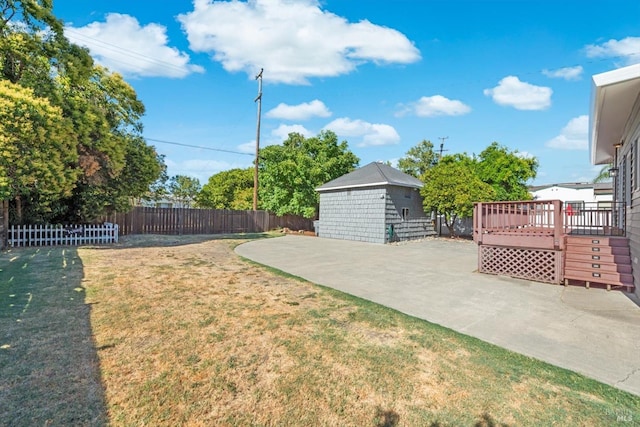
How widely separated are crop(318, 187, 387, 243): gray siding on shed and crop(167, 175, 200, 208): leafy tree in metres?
25.1

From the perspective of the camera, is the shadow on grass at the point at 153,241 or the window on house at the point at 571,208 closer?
the window on house at the point at 571,208

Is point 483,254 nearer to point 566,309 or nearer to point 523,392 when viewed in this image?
point 566,309

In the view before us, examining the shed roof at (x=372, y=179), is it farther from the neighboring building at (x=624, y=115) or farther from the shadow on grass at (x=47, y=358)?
the shadow on grass at (x=47, y=358)

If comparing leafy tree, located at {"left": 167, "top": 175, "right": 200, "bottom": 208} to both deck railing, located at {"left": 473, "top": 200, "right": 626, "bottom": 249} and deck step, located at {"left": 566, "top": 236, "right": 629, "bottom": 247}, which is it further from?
deck step, located at {"left": 566, "top": 236, "right": 629, "bottom": 247}

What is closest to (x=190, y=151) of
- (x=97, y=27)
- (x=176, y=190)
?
(x=97, y=27)

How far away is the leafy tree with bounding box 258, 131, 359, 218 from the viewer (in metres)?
21.1

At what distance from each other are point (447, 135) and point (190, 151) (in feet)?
79.7

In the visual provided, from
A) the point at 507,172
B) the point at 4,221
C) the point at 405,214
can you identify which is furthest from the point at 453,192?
the point at 4,221

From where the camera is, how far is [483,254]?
811 centimetres

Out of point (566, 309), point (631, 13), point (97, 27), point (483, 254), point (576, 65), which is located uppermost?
point (97, 27)

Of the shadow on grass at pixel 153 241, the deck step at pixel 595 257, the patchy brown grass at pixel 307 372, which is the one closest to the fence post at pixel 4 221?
the shadow on grass at pixel 153 241

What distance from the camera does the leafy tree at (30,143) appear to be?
27.6 ft

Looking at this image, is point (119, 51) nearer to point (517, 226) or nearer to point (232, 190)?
point (232, 190)

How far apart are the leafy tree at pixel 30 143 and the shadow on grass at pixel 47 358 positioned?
480 centimetres
